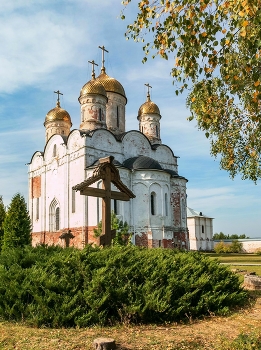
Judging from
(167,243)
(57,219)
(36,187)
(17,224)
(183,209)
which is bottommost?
(167,243)

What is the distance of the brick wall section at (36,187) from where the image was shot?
2875cm

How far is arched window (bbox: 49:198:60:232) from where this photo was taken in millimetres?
26298

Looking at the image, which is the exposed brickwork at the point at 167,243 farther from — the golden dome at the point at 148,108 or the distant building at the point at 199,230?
the distant building at the point at 199,230

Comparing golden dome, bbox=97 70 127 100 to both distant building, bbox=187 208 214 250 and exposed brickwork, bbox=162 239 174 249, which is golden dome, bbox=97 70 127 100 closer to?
exposed brickwork, bbox=162 239 174 249

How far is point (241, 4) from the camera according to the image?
434 cm

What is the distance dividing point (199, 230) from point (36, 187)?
22.2 m

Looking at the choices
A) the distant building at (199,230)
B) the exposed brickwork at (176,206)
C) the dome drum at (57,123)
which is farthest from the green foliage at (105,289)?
the distant building at (199,230)

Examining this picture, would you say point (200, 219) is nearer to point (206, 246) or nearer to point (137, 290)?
point (206, 246)

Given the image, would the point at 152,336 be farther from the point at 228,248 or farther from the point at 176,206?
the point at 228,248

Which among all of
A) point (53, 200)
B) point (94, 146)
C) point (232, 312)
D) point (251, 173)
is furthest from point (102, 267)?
point (53, 200)

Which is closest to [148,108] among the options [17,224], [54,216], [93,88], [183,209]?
[93,88]

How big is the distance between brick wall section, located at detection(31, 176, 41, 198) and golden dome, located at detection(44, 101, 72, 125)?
5.32m

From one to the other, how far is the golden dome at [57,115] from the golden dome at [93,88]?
15.1 ft

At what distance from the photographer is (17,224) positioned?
17.9 meters
